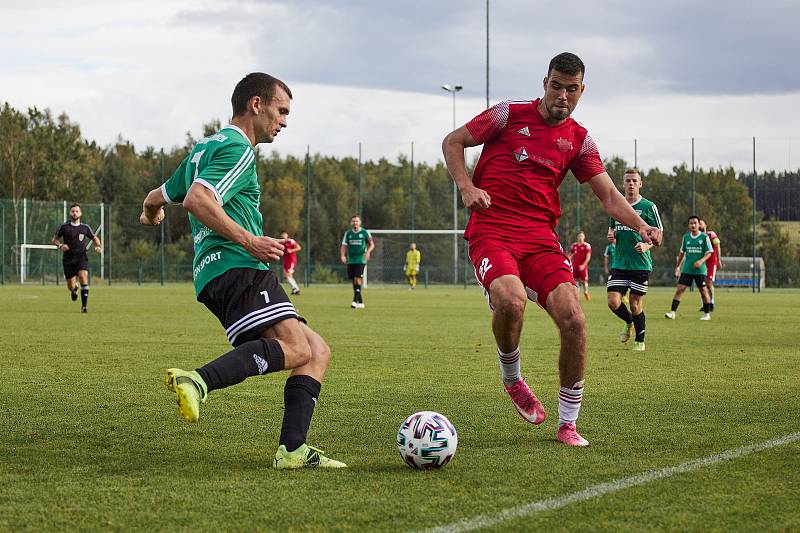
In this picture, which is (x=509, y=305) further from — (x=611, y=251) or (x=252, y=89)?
(x=611, y=251)

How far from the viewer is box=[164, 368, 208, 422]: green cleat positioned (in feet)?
15.3

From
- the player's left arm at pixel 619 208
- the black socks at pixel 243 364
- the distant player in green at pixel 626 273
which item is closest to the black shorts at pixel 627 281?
the distant player in green at pixel 626 273

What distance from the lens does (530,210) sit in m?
6.49

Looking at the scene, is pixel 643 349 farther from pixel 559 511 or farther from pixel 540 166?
pixel 559 511

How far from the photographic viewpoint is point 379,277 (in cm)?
4809

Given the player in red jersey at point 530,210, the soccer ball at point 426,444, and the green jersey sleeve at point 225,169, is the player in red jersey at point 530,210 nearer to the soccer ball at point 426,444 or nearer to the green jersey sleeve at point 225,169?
the soccer ball at point 426,444

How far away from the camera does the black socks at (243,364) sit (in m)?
4.90

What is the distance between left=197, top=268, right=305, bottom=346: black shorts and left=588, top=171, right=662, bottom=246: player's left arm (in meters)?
2.39

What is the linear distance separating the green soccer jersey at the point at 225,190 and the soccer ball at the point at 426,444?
44.2 inches

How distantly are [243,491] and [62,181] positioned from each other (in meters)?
60.4

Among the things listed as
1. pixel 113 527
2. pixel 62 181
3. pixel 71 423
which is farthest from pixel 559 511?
pixel 62 181

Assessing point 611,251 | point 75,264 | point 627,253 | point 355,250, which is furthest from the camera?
point 355,250

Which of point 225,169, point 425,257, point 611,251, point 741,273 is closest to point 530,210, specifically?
point 225,169

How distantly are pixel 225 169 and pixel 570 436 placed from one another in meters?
2.50
